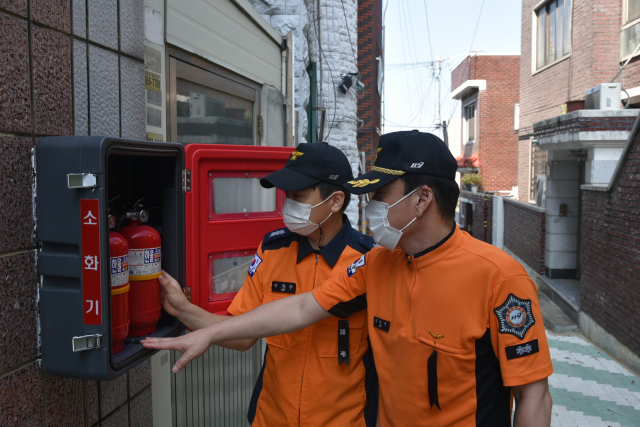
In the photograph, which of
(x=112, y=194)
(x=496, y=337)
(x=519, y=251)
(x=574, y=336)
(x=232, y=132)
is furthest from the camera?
(x=519, y=251)

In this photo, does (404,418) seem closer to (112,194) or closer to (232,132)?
(112,194)

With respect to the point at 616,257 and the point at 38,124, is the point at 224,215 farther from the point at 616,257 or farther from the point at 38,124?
the point at 616,257

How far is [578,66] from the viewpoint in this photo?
13719mm

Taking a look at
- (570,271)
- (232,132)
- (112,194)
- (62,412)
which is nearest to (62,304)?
(62,412)

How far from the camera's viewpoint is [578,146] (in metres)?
9.54

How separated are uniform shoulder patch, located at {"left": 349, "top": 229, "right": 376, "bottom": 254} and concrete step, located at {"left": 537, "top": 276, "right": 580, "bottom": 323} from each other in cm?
776

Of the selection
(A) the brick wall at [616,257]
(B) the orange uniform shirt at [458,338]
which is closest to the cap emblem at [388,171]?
(B) the orange uniform shirt at [458,338]

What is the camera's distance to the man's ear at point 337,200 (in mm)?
2499

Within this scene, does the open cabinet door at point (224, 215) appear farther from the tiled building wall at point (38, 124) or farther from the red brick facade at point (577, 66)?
the red brick facade at point (577, 66)

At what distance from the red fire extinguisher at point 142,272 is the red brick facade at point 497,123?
24.6m

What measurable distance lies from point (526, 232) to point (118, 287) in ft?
42.0

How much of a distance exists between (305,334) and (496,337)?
905 millimetres

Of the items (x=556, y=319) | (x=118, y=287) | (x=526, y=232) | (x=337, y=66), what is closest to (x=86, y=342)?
(x=118, y=287)

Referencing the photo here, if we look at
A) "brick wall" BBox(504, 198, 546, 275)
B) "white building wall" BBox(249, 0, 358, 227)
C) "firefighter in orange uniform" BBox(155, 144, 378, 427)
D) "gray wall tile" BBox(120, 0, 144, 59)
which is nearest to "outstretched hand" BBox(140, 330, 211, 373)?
"firefighter in orange uniform" BBox(155, 144, 378, 427)
